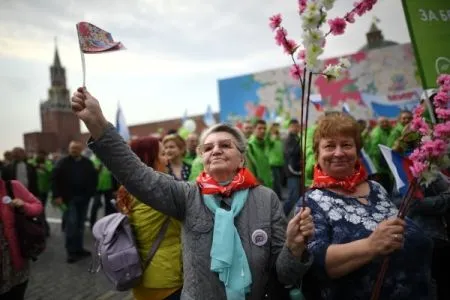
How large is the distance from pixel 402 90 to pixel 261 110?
266 inches

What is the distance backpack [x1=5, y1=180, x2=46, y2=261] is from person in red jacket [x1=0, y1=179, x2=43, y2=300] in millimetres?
27

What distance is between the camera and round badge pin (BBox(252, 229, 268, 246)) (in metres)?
1.71

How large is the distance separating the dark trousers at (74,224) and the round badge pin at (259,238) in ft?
16.0

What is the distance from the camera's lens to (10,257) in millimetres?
2613

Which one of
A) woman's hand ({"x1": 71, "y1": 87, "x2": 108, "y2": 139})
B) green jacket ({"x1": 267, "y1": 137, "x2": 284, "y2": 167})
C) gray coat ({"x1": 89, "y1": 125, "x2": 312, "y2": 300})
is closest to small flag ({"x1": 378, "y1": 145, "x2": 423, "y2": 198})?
gray coat ({"x1": 89, "y1": 125, "x2": 312, "y2": 300})

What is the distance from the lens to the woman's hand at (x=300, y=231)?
4.70ft

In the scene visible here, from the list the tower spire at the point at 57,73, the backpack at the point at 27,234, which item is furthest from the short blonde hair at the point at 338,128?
the tower spire at the point at 57,73

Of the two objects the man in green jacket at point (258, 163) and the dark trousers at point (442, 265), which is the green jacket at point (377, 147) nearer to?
the man in green jacket at point (258, 163)

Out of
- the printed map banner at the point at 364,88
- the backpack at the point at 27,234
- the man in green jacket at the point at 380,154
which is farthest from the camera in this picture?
the printed map banner at the point at 364,88

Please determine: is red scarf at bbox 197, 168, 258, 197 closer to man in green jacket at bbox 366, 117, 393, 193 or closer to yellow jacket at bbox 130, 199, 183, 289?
yellow jacket at bbox 130, 199, 183, 289

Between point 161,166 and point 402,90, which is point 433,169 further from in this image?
point 402,90

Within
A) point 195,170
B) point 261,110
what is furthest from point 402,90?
point 195,170

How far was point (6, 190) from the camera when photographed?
276 centimetres

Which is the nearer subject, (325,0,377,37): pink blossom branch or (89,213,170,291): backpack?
(325,0,377,37): pink blossom branch
